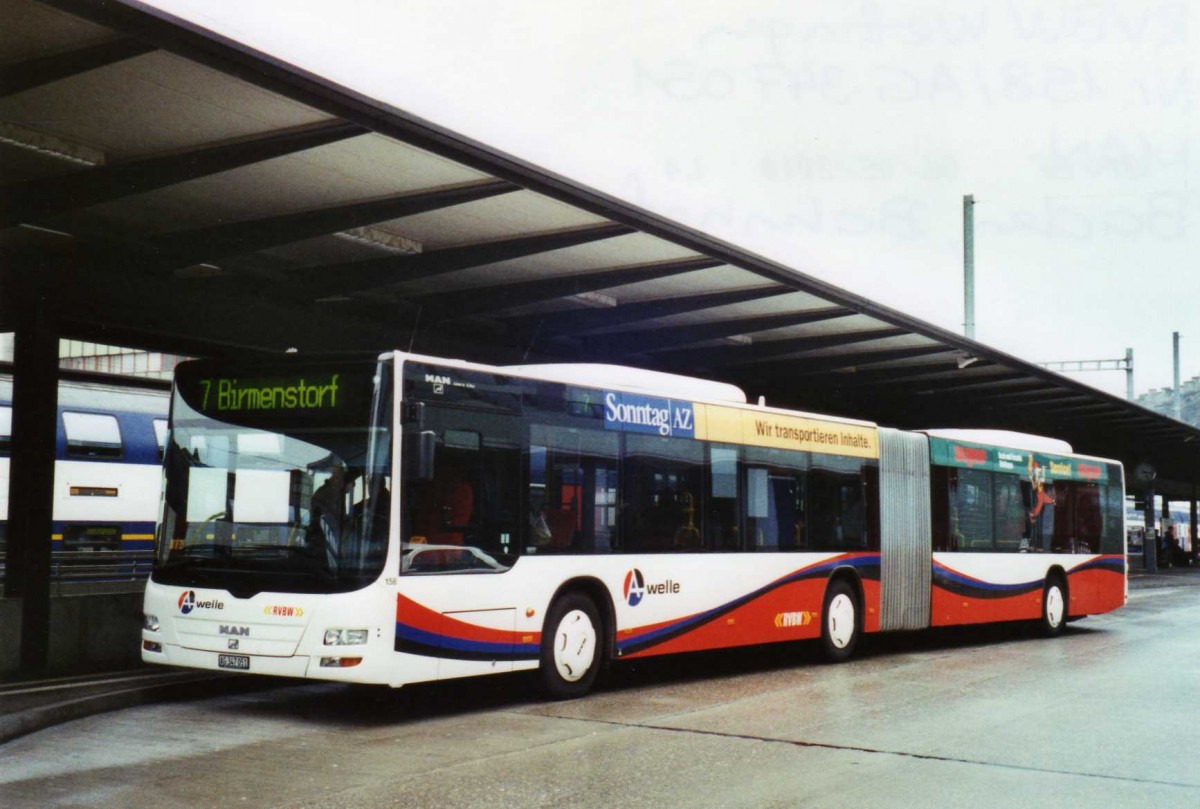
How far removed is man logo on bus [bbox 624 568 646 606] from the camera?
12.1 meters

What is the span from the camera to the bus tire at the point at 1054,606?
19406 millimetres

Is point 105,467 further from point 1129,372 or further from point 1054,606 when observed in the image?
point 1129,372

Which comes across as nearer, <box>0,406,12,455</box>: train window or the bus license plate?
the bus license plate

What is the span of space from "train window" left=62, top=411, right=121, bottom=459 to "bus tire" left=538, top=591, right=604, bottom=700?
44.6 feet

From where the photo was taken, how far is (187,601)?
1014cm

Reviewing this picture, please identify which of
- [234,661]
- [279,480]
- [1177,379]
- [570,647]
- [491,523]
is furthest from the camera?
[1177,379]

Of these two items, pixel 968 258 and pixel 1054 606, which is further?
pixel 968 258

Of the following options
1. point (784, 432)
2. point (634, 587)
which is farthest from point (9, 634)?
point (784, 432)

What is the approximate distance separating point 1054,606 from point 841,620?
5.85m

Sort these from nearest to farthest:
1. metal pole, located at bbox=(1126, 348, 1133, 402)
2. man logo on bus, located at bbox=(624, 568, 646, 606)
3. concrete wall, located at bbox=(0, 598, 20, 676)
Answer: concrete wall, located at bbox=(0, 598, 20, 676)
man logo on bus, located at bbox=(624, 568, 646, 606)
metal pole, located at bbox=(1126, 348, 1133, 402)

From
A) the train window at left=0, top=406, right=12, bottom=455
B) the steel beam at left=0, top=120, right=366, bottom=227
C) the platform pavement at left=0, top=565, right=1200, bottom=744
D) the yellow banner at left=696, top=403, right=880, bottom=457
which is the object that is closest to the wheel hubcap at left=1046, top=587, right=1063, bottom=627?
the yellow banner at left=696, top=403, right=880, bottom=457

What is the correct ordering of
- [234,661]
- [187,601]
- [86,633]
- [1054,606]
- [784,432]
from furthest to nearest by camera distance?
[1054,606] < [784,432] < [86,633] < [187,601] < [234,661]

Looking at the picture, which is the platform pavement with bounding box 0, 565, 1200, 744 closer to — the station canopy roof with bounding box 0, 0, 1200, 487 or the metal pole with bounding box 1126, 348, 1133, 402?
the station canopy roof with bounding box 0, 0, 1200, 487

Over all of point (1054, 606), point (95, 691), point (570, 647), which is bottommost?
point (95, 691)
